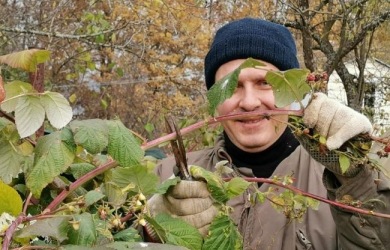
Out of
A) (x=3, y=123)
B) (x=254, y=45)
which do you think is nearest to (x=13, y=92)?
(x=3, y=123)

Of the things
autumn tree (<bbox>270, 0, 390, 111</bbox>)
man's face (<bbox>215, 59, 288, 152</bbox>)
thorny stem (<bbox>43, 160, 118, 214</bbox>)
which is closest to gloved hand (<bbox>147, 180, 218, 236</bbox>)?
thorny stem (<bbox>43, 160, 118, 214</bbox>)

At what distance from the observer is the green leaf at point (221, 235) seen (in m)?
1.27

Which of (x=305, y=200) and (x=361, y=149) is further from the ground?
(x=361, y=149)

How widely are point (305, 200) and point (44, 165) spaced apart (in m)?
0.63

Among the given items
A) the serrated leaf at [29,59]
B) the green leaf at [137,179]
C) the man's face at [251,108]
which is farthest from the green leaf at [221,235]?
the man's face at [251,108]

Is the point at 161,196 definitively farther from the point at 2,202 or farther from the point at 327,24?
the point at 327,24

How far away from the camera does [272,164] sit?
228 cm

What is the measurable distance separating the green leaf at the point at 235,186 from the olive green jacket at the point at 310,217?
217 millimetres

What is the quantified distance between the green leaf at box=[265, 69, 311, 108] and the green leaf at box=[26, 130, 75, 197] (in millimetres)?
437

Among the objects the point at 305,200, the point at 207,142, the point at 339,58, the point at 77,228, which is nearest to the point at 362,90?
the point at 339,58

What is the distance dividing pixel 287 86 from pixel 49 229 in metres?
0.62

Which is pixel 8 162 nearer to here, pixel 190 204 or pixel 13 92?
pixel 13 92

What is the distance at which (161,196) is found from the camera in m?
1.34

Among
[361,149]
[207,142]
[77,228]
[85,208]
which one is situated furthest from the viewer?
[207,142]
